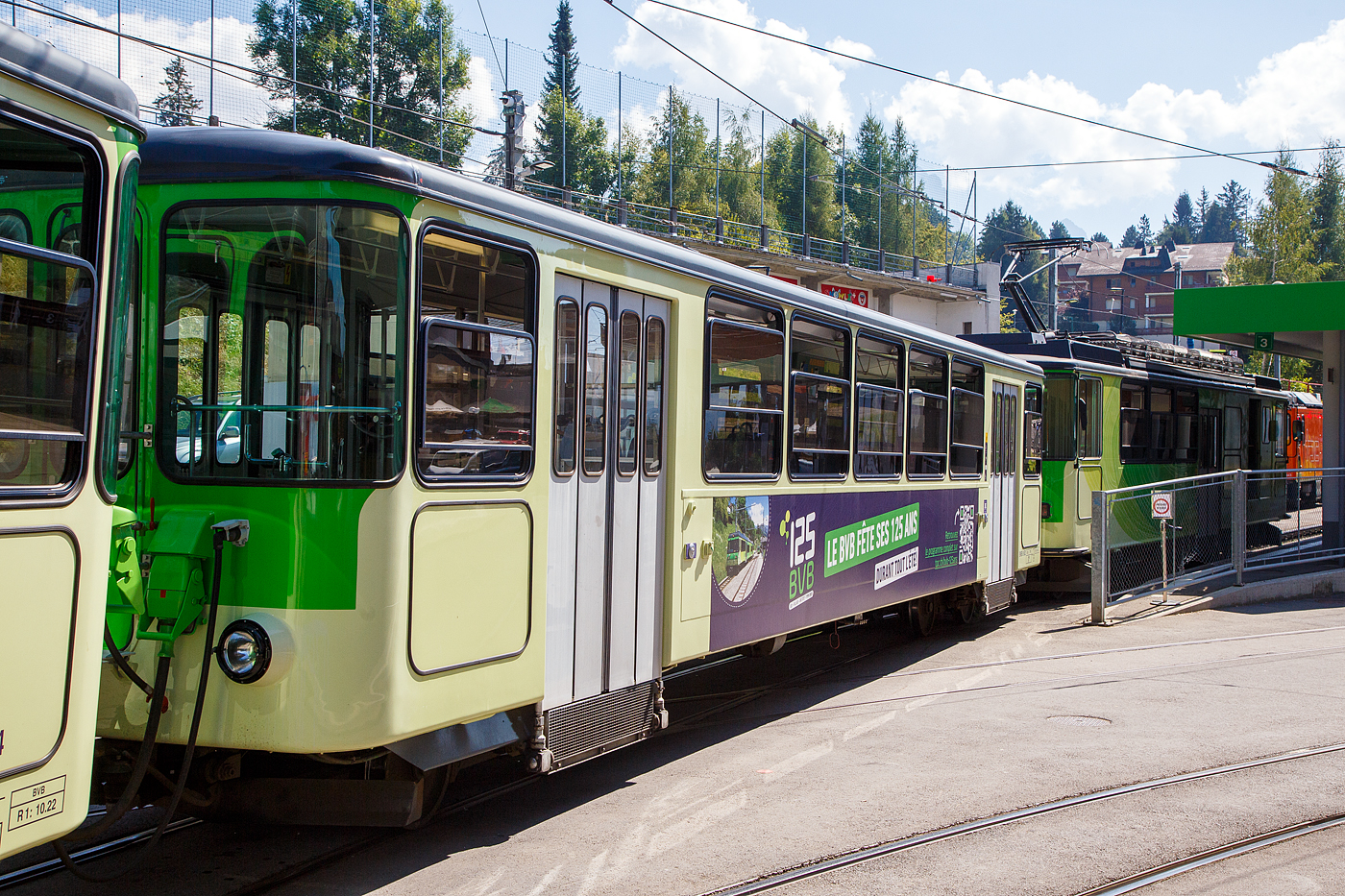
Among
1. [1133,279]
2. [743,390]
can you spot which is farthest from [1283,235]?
[1133,279]

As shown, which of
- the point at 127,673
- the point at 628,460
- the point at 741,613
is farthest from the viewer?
the point at 741,613

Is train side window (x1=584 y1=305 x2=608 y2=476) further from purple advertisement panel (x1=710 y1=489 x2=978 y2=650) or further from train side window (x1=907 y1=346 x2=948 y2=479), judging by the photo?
train side window (x1=907 y1=346 x2=948 y2=479)

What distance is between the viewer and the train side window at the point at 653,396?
260 inches

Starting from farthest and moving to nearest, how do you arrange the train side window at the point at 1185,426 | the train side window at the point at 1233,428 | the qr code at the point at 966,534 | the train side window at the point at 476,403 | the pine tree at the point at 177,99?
the pine tree at the point at 177,99, the train side window at the point at 1233,428, the train side window at the point at 1185,426, the qr code at the point at 966,534, the train side window at the point at 476,403

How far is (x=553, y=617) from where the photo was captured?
574 centimetres

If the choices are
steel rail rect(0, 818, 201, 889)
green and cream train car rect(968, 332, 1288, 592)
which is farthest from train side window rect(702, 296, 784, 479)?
green and cream train car rect(968, 332, 1288, 592)

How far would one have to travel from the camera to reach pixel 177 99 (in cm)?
2397

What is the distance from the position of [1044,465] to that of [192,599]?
13499 millimetres

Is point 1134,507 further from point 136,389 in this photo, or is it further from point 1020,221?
point 1020,221

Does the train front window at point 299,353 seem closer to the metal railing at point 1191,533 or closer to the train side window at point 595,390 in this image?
the train side window at point 595,390

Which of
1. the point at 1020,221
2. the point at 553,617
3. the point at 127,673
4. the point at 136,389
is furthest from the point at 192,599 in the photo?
the point at 1020,221

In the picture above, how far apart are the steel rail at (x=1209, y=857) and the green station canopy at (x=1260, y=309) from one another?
13309 millimetres

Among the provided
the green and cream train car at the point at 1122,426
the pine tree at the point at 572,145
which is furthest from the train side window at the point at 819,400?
the pine tree at the point at 572,145

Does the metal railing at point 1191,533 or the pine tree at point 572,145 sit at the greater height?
the pine tree at point 572,145
